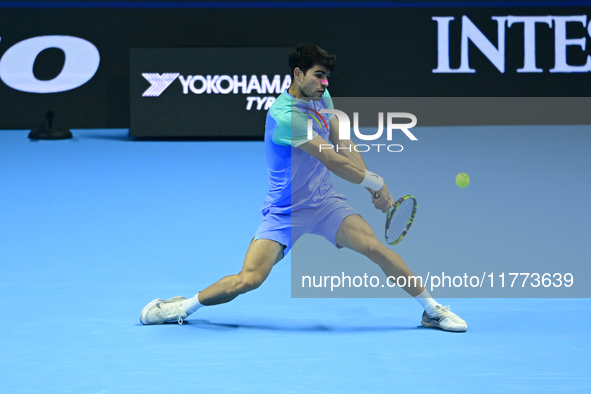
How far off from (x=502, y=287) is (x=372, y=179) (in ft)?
4.91

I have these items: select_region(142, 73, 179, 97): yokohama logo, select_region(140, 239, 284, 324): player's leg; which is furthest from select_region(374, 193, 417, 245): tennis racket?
select_region(142, 73, 179, 97): yokohama logo

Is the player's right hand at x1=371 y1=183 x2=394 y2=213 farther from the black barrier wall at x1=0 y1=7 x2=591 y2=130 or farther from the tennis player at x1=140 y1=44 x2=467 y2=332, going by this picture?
the black barrier wall at x1=0 y1=7 x2=591 y2=130

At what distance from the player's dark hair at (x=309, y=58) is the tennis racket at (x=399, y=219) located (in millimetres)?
907

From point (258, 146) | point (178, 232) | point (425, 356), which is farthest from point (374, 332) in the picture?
point (258, 146)

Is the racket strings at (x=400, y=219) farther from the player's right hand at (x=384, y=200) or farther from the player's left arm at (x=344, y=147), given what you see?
the player's left arm at (x=344, y=147)

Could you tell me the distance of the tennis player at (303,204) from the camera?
416 centimetres

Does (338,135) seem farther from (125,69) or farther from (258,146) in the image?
(125,69)

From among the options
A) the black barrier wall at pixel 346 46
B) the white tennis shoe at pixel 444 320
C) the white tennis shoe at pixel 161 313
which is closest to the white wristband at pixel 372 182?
the white tennis shoe at pixel 444 320

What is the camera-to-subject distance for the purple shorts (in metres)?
4.25

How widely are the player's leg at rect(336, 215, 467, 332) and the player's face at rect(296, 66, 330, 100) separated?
2.41ft

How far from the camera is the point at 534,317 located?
4.46m

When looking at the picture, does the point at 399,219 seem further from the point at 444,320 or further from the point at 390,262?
the point at 444,320

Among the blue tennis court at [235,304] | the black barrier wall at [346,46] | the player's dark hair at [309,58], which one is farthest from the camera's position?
the black barrier wall at [346,46]

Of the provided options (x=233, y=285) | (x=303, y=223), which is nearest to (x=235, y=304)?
(x=233, y=285)
